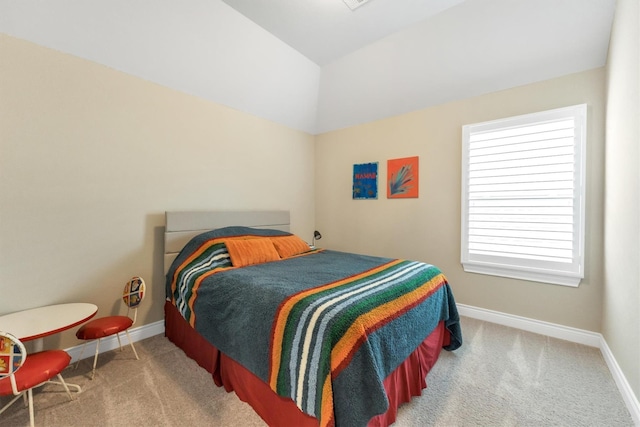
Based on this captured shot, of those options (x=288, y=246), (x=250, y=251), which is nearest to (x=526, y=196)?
(x=288, y=246)

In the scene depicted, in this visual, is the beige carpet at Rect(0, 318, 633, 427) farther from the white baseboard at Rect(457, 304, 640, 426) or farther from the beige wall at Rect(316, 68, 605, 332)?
the beige wall at Rect(316, 68, 605, 332)

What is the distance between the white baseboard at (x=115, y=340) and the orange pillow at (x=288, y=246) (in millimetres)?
1381

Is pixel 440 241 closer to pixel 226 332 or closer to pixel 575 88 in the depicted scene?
pixel 575 88

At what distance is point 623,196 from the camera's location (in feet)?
5.65

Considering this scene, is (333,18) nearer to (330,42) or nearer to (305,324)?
(330,42)

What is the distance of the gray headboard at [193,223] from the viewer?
252cm

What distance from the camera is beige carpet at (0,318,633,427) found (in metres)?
1.50

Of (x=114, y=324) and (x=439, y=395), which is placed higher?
(x=114, y=324)

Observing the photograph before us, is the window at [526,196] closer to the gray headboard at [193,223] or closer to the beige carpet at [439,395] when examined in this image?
the beige carpet at [439,395]

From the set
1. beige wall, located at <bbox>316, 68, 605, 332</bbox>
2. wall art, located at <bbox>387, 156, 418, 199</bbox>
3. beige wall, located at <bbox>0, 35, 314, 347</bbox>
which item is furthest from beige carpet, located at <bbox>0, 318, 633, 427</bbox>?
wall art, located at <bbox>387, 156, 418, 199</bbox>

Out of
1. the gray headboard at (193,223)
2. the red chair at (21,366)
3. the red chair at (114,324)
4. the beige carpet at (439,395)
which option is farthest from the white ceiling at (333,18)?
the beige carpet at (439,395)

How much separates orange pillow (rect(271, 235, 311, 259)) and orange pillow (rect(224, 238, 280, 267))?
0.12m

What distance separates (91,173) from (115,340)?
148cm

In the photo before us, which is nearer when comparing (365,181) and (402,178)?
(402,178)
